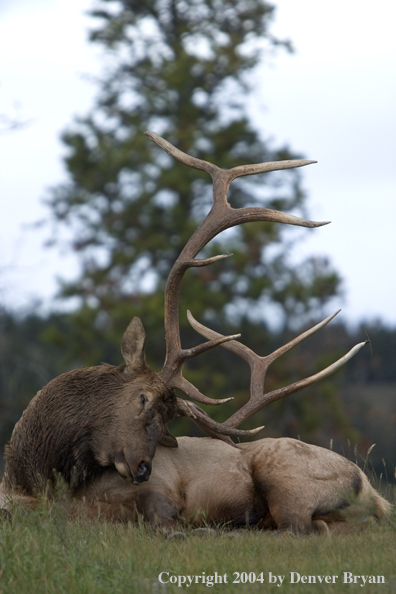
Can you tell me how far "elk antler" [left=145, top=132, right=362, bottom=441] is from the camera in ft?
17.4

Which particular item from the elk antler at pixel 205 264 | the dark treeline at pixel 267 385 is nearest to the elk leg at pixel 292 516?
the elk antler at pixel 205 264

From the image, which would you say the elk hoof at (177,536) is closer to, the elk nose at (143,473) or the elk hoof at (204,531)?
the elk hoof at (204,531)

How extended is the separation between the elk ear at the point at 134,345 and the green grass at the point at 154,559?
1288mm

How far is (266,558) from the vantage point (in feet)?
11.8

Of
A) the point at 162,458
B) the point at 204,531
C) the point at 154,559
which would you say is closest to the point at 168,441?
the point at 162,458

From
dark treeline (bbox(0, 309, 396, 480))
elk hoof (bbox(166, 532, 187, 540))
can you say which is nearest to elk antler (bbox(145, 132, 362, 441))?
elk hoof (bbox(166, 532, 187, 540))

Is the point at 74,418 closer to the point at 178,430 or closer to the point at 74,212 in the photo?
the point at 178,430

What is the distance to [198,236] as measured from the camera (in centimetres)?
566

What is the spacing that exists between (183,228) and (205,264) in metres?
11.7

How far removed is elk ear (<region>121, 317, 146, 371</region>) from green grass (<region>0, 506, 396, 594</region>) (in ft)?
4.23

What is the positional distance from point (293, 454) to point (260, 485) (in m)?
0.29

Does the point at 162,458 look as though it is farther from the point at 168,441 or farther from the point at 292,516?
the point at 292,516

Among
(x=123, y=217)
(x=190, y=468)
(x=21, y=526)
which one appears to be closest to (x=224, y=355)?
(x=123, y=217)

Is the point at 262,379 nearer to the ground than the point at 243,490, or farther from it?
farther from it
